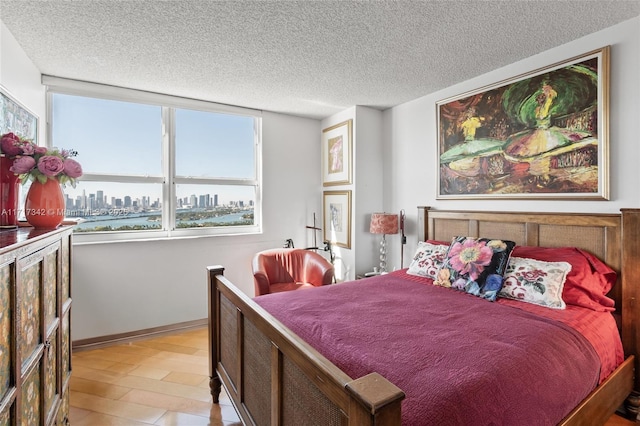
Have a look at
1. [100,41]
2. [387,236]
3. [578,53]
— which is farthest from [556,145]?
[100,41]

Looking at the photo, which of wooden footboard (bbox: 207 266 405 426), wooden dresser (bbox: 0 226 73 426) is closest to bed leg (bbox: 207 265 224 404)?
wooden footboard (bbox: 207 266 405 426)

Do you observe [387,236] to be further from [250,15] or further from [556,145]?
[250,15]

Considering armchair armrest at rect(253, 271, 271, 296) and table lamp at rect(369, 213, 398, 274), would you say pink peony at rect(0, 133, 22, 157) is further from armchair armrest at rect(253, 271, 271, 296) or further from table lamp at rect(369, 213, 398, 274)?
table lamp at rect(369, 213, 398, 274)

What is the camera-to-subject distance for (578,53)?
2.22 m

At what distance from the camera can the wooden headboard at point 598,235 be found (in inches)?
76.5

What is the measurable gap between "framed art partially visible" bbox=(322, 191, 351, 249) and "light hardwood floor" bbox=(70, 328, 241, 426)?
189 centimetres

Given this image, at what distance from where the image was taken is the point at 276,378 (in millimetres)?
1283

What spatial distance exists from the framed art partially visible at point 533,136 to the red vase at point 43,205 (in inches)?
119

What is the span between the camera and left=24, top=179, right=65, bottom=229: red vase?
5.37 ft

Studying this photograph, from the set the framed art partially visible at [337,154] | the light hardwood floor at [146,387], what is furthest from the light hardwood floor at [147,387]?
the framed art partially visible at [337,154]

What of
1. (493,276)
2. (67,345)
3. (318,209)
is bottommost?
(67,345)

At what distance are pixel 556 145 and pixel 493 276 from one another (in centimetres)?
110

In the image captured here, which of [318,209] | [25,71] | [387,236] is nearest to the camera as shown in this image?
[25,71]

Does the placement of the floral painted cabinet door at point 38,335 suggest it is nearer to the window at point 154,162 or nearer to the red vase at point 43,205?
the red vase at point 43,205
